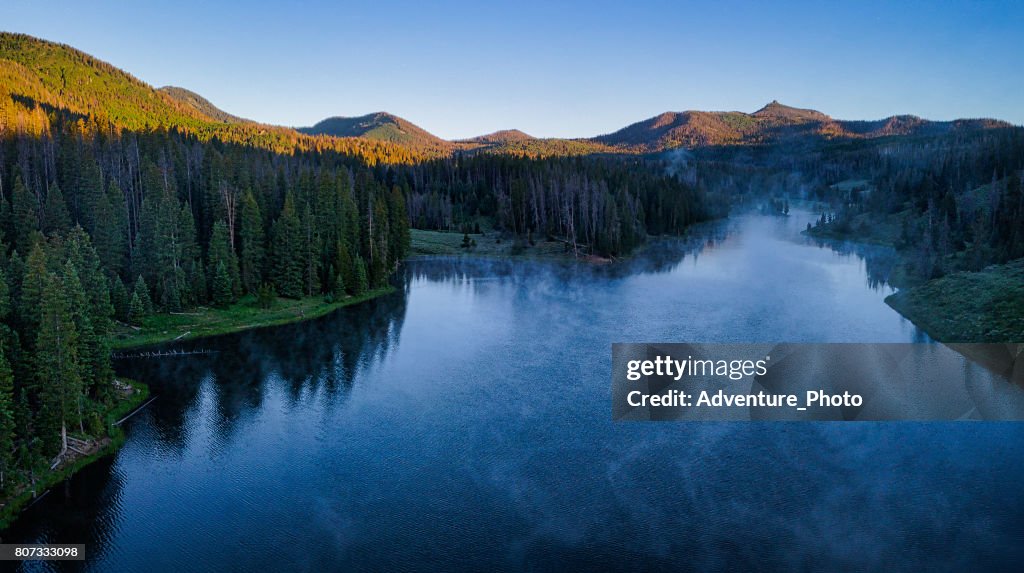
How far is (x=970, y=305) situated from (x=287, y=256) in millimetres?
60751

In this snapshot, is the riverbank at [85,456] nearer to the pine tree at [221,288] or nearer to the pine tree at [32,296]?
the pine tree at [32,296]

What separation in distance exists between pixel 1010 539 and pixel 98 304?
46.1 meters

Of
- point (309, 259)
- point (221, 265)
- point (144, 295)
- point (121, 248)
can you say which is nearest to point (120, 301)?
point (144, 295)

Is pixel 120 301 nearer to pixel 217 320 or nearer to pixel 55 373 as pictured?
pixel 217 320

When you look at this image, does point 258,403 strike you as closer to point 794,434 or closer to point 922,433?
point 794,434

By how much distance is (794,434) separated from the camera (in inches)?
1287

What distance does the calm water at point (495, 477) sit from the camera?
75.3ft

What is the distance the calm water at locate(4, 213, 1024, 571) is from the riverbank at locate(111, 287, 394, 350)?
3860mm

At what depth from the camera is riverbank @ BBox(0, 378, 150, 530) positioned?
2519 cm

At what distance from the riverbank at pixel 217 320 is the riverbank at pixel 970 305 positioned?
171 ft

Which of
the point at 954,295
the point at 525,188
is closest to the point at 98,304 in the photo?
the point at 954,295

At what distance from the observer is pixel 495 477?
28.4 m

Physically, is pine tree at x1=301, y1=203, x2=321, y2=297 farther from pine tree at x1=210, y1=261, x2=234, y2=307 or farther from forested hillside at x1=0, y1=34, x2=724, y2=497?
pine tree at x1=210, y1=261, x2=234, y2=307

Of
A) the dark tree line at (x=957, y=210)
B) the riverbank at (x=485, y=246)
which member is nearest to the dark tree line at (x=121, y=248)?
the riverbank at (x=485, y=246)
